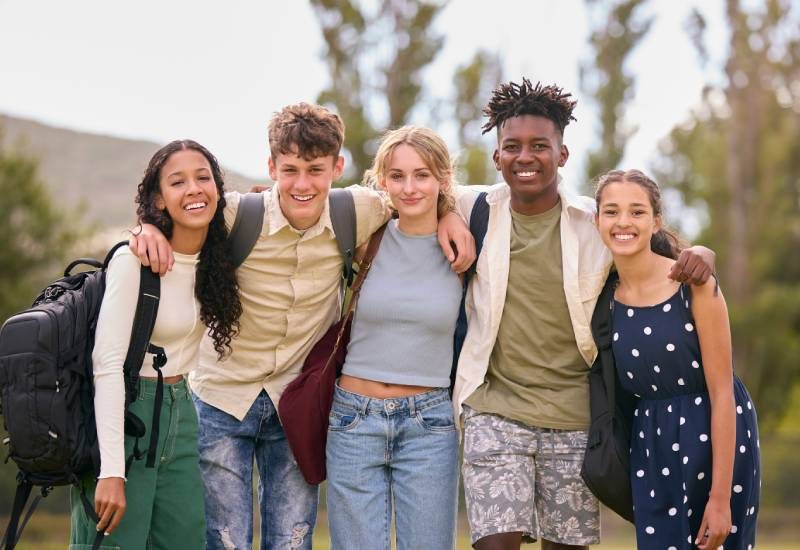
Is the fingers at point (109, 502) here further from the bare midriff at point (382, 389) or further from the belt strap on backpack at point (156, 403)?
the bare midriff at point (382, 389)

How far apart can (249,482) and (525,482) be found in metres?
1.24

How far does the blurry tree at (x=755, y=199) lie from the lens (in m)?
22.9

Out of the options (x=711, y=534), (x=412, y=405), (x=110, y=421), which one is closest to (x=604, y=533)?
(x=711, y=534)

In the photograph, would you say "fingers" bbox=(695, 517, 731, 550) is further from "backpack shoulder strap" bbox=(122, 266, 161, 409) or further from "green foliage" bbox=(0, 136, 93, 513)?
"green foliage" bbox=(0, 136, 93, 513)

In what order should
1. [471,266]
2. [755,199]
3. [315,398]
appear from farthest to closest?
[755,199], [471,266], [315,398]

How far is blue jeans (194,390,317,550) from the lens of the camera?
463 cm

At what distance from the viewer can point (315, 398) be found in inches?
179

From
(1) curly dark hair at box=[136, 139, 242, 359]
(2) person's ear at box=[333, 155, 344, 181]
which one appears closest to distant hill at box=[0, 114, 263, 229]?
(2) person's ear at box=[333, 155, 344, 181]

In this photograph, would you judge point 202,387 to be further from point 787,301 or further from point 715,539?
point 787,301

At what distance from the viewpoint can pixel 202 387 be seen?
4715 millimetres

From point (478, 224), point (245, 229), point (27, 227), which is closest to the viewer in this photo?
point (245, 229)

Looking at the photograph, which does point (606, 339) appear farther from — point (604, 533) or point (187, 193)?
point (604, 533)

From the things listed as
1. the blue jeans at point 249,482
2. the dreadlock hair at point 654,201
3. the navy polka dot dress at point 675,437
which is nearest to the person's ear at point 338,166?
the blue jeans at point 249,482

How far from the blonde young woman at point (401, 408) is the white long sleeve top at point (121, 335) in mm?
754
